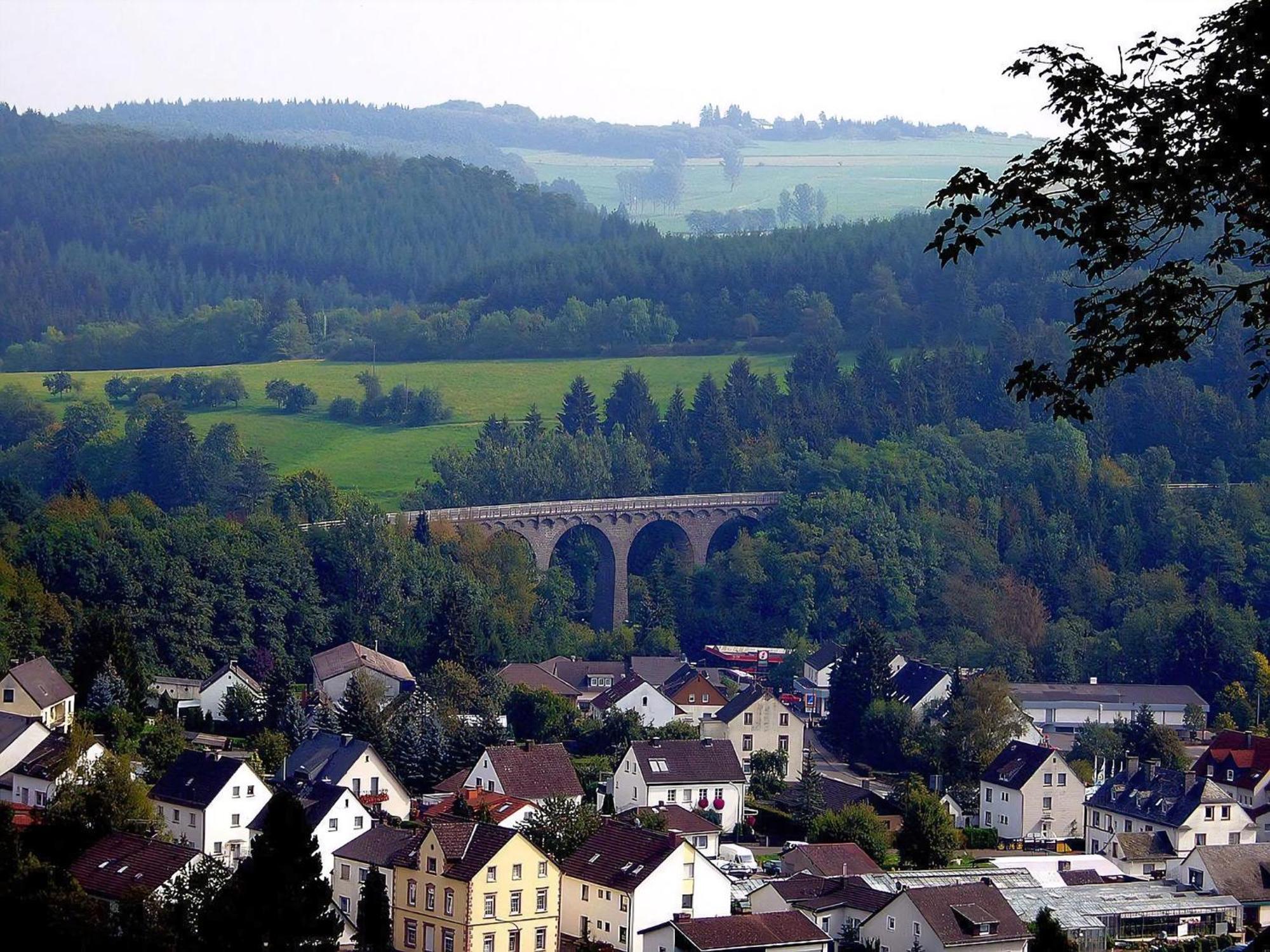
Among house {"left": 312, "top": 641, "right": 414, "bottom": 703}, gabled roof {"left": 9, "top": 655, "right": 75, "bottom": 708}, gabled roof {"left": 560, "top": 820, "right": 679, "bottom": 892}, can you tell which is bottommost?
house {"left": 312, "top": 641, "right": 414, "bottom": 703}

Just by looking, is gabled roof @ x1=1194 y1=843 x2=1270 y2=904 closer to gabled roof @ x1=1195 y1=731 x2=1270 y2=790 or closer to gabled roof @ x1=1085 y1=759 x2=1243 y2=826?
gabled roof @ x1=1085 y1=759 x2=1243 y2=826

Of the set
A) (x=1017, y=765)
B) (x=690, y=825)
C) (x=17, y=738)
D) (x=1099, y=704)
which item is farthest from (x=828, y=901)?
(x=1099, y=704)

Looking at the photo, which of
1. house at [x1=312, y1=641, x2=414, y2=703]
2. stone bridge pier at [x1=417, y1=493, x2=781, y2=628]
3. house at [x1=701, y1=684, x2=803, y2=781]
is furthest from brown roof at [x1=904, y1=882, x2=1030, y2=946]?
stone bridge pier at [x1=417, y1=493, x2=781, y2=628]

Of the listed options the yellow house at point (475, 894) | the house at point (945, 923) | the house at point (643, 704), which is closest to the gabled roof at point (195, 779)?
the yellow house at point (475, 894)

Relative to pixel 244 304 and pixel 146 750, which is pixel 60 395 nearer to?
pixel 244 304

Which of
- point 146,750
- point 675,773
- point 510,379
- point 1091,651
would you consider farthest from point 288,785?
point 510,379

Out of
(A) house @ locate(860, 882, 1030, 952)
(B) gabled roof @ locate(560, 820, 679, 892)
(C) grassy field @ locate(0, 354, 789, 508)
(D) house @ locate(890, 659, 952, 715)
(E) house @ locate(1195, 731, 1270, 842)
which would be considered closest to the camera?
(A) house @ locate(860, 882, 1030, 952)

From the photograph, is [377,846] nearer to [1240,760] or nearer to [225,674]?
[225,674]
